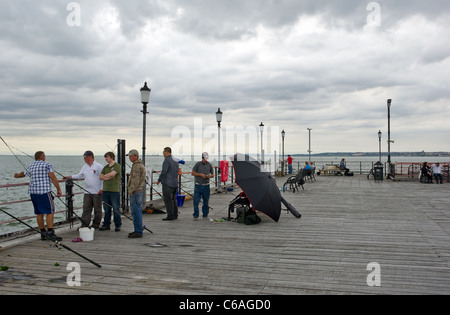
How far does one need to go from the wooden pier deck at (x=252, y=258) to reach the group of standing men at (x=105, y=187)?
40 centimetres

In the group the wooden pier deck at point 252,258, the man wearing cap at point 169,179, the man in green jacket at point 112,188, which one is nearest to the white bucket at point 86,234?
the wooden pier deck at point 252,258

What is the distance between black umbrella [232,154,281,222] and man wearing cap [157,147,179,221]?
159 cm

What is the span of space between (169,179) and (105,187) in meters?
1.76

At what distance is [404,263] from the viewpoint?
569 cm

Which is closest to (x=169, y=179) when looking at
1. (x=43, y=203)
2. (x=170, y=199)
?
(x=170, y=199)

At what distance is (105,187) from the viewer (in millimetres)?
8219

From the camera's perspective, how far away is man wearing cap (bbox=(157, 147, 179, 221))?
31.0ft

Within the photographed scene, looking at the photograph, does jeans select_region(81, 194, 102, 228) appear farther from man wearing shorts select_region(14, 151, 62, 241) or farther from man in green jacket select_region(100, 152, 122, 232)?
man wearing shorts select_region(14, 151, 62, 241)

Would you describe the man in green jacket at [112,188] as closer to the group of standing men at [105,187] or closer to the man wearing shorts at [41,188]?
the group of standing men at [105,187]

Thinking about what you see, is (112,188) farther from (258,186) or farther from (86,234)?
(258,186)
